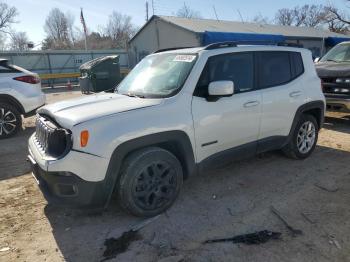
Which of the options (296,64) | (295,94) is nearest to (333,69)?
(296,64)

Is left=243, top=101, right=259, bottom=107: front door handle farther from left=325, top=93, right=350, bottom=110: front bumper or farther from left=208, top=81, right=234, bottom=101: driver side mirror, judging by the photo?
left=325, top=93, right=350, bottom=110: front bumper

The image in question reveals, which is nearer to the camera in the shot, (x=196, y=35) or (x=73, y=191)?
(x=73, y=191)

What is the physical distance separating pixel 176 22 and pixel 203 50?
19.7m

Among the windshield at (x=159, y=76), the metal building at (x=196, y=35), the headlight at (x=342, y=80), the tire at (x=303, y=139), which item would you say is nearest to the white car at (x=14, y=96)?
the windshield at (x=159, y=76)

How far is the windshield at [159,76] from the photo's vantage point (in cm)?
376

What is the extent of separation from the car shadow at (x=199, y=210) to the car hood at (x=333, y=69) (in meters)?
3.09

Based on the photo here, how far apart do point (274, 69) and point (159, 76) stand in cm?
169

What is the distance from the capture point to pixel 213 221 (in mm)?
3441

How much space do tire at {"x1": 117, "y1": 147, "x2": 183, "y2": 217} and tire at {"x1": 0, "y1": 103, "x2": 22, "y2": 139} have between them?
5.02m

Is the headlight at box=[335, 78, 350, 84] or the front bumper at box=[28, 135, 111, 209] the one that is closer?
the front bumper at box=[28, 135, 111, 209]

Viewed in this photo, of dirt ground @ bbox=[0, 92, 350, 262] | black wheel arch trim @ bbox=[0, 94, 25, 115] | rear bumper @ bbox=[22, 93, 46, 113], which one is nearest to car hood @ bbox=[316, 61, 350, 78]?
dirt ground @ bbox=[0, 92, 350, 262]

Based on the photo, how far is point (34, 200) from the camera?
4117mm

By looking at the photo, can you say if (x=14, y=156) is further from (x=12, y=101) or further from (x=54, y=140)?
(x=54, y=140)

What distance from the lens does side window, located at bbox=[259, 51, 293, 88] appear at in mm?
4414
